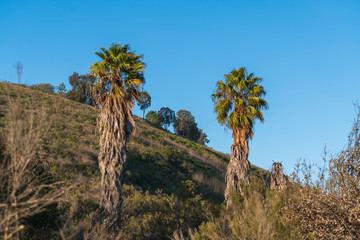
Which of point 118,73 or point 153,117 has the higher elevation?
point 153,117

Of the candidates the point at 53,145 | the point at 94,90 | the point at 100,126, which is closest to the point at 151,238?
the point at 100,126

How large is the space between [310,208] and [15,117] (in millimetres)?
6348

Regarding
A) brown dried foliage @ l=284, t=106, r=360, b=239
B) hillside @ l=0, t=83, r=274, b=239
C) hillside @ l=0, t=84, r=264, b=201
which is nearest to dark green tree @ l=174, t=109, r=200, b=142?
hillside @ l=0, t=83, r=274, b=239

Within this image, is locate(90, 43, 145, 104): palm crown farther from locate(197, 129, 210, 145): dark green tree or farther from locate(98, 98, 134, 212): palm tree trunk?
locate(197, 129, 210, 145): dark green tree

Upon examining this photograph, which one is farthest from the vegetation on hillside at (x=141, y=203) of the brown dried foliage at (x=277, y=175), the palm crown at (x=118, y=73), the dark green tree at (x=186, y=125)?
the dark green tree at (x=186, y=125)

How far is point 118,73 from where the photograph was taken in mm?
14055

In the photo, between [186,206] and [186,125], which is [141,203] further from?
[186,125]

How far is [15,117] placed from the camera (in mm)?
4430

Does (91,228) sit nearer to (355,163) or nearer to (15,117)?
(15,117)

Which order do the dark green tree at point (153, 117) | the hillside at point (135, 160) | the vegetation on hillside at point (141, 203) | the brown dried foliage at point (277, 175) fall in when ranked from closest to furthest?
the vegetation on hillside at point (141, 203) < the brown dried foliage at point (277, 175) < the hillside at point (135, 160) < the dark green tree at point (153, 117)

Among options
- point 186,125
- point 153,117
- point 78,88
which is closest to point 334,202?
point 78,88

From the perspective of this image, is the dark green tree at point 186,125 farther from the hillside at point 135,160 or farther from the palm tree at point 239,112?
the palm tree at point 239,112

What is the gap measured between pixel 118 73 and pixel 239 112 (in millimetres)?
7124

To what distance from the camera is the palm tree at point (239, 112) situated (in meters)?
16.4
